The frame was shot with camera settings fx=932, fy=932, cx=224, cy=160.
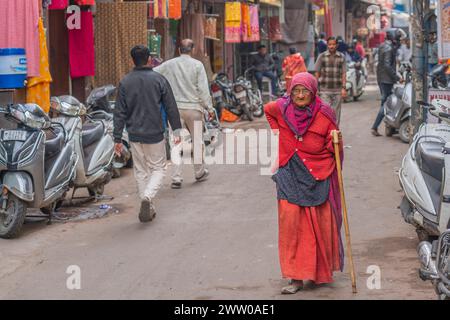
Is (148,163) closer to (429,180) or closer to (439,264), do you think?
(429,180)

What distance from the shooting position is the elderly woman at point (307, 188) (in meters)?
6.60

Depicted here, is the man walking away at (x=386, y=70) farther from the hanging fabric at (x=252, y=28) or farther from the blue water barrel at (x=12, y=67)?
the blue water barrel at (x=12, y=67)

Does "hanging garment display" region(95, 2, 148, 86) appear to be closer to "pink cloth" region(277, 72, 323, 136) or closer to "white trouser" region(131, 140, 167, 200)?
"white trouser" region(131, 140, 167, 200)

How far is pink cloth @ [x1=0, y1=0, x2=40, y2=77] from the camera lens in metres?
11.3

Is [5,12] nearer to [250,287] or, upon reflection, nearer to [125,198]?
[125,198]

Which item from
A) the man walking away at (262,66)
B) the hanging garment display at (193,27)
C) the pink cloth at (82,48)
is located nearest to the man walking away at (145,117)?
the pink cloth at (82,48)

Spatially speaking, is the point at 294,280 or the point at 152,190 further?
the point at 152,190

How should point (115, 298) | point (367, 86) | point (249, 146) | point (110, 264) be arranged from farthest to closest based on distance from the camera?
point (367, 86) < point (249, 146) < point (110, 264) < point (115, 298)

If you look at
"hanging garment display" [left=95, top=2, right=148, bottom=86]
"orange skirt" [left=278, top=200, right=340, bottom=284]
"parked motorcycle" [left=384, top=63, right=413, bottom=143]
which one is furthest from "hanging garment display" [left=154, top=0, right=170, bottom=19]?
"orange skirt" [left=278, top=200, right=340, bottom=284]

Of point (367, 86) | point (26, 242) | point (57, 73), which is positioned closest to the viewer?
point (26, 242)

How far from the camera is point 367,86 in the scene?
113 feet

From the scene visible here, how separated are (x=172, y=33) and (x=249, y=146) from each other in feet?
17.2

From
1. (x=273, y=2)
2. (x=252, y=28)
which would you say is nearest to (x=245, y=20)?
(x=252, y=28)

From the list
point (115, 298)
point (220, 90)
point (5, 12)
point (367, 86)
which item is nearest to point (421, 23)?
point (5, 12)
